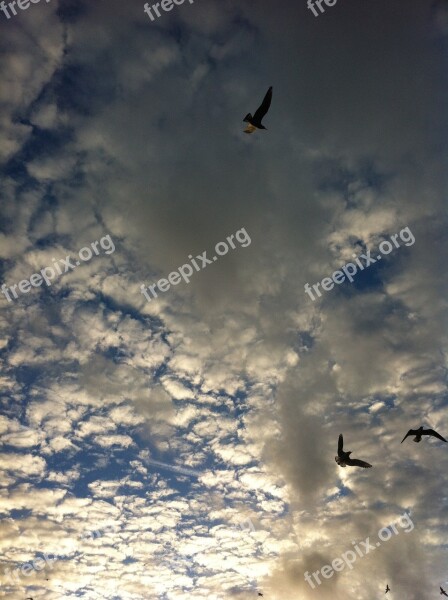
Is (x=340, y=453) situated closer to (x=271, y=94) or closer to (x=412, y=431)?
(x=412, y=431)

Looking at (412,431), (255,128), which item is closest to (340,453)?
(412,431)

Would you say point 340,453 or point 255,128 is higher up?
point 255,128

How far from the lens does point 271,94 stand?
877 inches

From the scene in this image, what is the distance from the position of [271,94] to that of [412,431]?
2395 cm

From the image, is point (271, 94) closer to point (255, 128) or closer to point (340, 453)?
point (255, 128)

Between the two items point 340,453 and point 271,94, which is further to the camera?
point 340,453

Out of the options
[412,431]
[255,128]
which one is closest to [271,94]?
[255,128]

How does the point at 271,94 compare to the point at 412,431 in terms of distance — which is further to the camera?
the point at 412,431

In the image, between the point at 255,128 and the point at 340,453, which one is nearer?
the point at 255,128

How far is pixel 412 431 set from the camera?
28031mm

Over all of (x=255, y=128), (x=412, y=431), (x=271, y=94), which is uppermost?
(x=271, y=94)

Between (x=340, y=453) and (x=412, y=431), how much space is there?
17.5 ft

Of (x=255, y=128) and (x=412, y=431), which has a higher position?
(x=255, y=128)

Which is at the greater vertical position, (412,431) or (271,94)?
(271,94)
